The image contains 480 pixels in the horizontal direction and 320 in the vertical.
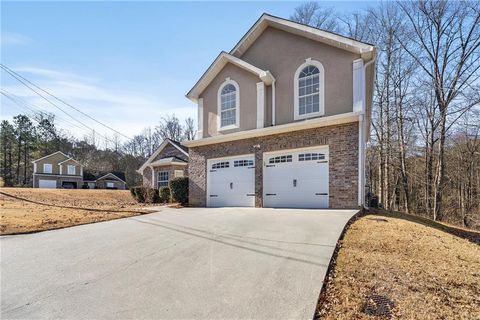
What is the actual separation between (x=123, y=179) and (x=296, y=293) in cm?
4770

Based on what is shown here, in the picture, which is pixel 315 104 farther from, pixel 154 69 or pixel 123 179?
pixel 123 179

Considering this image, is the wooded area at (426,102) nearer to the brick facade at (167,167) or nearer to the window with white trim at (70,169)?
the brick facade at (167,167)

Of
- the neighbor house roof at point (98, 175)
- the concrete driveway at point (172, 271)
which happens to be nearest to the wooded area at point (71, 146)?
the neighbor house roof at point (98, 175)

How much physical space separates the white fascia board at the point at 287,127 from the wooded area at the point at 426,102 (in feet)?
38.7

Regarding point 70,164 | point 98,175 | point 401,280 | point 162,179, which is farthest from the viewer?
point 98,175

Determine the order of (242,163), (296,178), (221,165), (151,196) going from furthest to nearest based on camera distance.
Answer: (151,196) → (221,165) → (242,163) → (296,178)

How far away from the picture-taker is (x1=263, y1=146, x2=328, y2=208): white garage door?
9984 mm

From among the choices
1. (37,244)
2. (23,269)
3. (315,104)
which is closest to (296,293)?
(23,269)

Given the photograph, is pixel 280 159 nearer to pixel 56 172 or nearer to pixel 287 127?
pixel 287 127

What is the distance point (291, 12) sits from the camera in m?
22.5

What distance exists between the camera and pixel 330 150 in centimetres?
980

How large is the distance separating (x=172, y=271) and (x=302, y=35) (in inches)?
428

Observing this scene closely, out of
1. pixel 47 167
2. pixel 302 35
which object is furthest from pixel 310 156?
pixel 47 167

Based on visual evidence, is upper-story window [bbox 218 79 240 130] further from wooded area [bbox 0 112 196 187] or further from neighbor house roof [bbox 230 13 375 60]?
wooded area [bbox 0 112 196 187]
